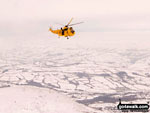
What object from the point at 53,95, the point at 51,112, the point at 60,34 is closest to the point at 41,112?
the point at 51,112

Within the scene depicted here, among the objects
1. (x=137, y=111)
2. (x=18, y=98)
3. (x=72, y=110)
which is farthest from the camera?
(x=137, y=111)

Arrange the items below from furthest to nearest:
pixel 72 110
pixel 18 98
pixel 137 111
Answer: pixel 137 111, pixel 18 98, pixel 72 110

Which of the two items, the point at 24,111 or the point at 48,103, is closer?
the point at 24,111

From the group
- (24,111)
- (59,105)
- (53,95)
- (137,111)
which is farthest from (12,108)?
(137,111)

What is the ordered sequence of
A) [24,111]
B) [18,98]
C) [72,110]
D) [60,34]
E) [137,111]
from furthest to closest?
[137,111] < [18,98] < [72,110] < [24,111] < [60,34]

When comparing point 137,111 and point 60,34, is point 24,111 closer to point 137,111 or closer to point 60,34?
point 60,34

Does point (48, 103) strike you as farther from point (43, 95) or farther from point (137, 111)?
point (137, 111)

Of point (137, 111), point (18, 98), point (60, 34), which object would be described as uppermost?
point (60, 34)

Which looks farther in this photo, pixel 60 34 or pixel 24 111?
pixel 24 111

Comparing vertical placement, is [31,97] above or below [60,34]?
below
